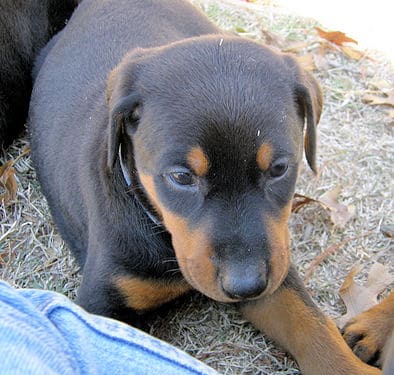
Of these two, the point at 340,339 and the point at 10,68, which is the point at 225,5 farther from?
the point at 340,339

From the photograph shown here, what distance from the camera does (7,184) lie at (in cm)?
392

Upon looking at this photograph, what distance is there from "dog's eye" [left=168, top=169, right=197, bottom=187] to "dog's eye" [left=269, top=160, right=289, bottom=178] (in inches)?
11.4

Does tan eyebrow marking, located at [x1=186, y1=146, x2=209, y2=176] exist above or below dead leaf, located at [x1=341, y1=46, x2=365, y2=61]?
above

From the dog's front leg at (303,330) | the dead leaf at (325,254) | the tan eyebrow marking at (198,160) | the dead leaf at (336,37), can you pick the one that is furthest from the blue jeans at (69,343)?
the dead leaf at (336,37)

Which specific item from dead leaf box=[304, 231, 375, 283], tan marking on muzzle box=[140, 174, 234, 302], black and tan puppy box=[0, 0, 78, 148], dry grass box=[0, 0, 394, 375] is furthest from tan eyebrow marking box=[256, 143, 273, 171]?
black and tan puppy box=[0, 0, 78, 148]

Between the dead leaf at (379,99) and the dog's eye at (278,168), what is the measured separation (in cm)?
220

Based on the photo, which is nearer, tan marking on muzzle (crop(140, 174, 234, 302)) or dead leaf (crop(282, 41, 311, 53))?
tan marking on muzzle (crop(140, 174, 234, 302))

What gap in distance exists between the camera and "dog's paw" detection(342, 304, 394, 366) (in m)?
2.94

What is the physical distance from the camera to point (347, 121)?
14.6 ft

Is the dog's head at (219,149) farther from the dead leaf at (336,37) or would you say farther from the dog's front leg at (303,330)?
the dead leaf at (336,37)

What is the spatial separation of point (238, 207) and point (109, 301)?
798 millimetres

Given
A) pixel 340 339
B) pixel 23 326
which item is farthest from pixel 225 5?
pixel 23 326

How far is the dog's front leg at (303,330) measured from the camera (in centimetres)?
278

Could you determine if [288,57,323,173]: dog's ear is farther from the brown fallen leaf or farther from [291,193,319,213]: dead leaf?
the brown fallen leaf
